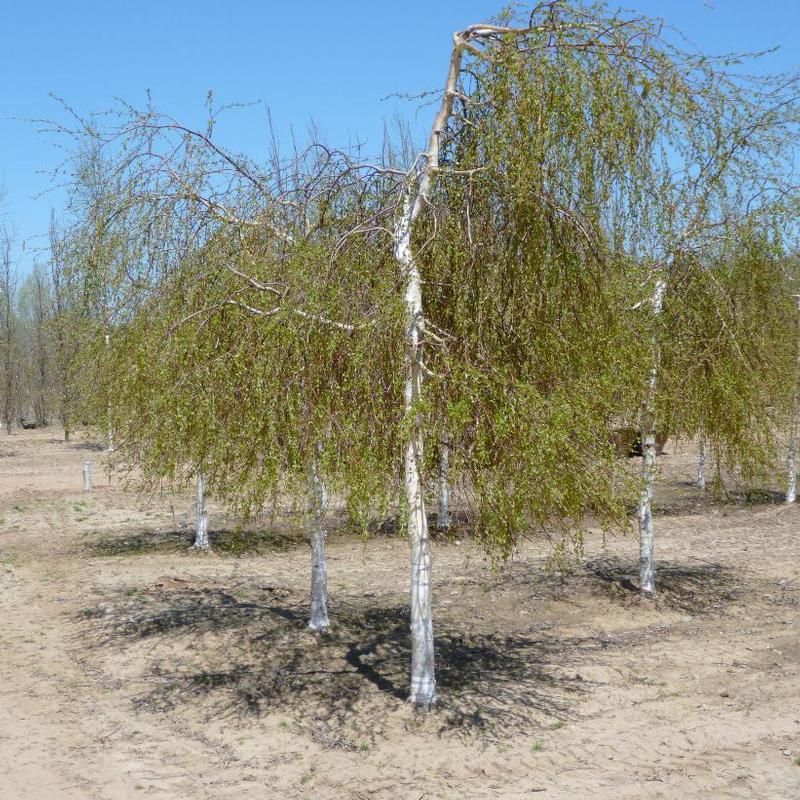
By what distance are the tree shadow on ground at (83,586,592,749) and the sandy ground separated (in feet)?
0.10

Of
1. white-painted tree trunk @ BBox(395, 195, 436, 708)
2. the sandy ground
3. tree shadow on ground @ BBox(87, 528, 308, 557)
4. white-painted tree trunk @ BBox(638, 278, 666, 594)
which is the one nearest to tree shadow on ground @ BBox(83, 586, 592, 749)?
the sandy ground

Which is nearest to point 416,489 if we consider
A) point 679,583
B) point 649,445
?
point 649,445

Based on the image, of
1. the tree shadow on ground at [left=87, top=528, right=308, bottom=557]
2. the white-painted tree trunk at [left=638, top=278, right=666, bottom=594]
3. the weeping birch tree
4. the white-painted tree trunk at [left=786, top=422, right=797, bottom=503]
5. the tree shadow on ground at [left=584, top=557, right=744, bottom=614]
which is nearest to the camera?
the weeping birch tree

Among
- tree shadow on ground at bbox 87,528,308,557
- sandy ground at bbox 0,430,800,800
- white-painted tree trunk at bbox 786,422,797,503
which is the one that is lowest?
sandy ground at bbox 0,430,800,800

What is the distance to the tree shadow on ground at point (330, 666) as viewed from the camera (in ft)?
25.1

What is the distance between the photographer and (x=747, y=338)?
10.4 m

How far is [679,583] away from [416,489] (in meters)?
6.75

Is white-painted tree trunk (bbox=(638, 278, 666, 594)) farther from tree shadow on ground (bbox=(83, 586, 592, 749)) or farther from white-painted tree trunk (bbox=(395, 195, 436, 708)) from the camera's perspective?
white-painted tree trunk (bbox=(395, 195, 436, 708))

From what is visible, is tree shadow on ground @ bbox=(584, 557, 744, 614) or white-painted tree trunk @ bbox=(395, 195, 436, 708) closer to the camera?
white-painted tree trunk @ bbox=(395, 195, 436, 708)

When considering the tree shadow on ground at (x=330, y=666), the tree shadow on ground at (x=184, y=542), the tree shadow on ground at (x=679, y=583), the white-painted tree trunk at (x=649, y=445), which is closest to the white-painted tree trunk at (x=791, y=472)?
the tree shadow on ground at (x=679, y=583)

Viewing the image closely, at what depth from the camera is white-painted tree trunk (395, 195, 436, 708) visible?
6.96 metres

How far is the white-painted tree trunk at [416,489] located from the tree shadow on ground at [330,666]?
13.7 inches

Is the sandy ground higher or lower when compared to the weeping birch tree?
lower

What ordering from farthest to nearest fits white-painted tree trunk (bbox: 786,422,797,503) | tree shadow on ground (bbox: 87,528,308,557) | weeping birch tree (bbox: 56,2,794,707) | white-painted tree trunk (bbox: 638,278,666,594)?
white-painted tree trunk (bbox: 786,422,797,503)
tree shadow on ground (bbox: 87,528,308,557)
white-painted tree trunk (bbox: 638,278,666,594)
weeping birch tree (bbox: 56,2,794,707)
